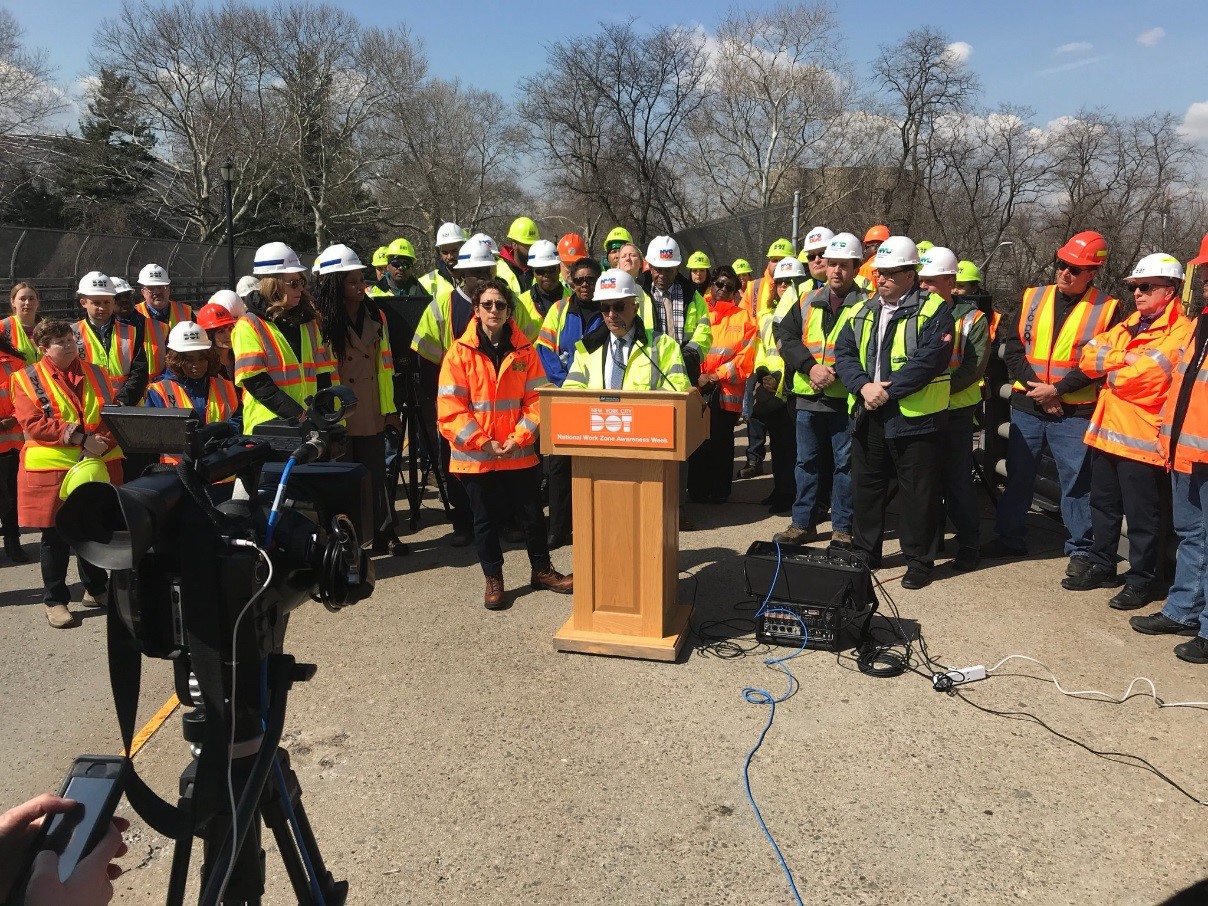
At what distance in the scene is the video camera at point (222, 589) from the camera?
1555mm

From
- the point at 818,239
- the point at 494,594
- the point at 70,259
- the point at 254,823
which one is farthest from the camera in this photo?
the point at 70,259

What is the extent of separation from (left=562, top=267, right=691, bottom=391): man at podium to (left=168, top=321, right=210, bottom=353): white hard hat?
2.21 meters

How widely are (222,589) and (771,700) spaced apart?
2.91m

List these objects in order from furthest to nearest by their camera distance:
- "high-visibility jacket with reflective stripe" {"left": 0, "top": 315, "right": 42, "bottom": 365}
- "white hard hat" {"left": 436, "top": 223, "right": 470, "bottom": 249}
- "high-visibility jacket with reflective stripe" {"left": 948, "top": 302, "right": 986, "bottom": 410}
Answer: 1. "white hard hat" {"left": 436, "top": 223, "right": 470, "bottom": 249}
2. "high-visibility jacket with reflective stripe" {"left": 0, "top": 315, "right": 42, "bottom": 365}
3. "high-visibility jacket with reflective stripe" {"left": 948, "top": 302, "right": 986, "bottom": 410}

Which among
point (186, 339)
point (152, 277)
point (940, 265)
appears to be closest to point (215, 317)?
point (186, 339)

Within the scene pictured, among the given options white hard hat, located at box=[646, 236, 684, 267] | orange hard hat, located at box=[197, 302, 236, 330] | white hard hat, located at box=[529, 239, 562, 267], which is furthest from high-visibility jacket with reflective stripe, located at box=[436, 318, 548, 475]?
white hard hat, located at box=[529, 239, 562, 267]

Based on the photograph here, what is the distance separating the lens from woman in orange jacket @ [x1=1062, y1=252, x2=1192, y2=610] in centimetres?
484

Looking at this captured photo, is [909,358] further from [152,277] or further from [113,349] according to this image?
[152,277]

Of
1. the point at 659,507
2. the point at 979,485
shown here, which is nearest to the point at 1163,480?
the point at 979,485

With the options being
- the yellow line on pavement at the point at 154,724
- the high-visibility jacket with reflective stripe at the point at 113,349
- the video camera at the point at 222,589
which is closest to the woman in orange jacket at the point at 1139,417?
the video camera at the point at 222,589

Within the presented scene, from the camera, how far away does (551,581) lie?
5.42 m

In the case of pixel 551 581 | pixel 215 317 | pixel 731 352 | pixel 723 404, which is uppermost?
pixel 215 317

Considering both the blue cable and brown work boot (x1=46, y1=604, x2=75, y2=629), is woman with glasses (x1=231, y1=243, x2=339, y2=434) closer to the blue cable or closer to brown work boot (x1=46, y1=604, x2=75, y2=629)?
brown work boot (x1=46, y1=604, x2=75, y2=629)

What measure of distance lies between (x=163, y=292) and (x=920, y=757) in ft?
24.0
